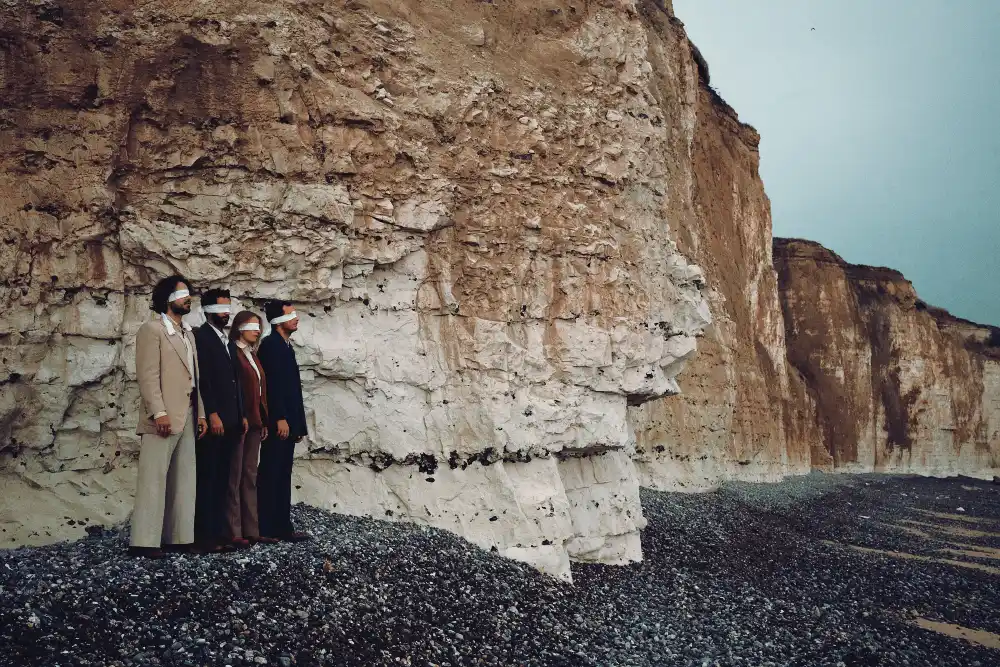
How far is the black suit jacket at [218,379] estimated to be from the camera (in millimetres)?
7840

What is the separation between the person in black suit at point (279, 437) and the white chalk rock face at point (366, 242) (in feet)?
4.95

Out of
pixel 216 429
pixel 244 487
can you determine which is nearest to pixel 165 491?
pixel 216 429

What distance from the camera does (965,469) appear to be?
198 feet

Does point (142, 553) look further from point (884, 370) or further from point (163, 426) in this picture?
point (884, 370)

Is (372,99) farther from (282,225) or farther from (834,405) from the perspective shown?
(834,405)

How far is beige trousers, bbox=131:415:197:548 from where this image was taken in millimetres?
7148

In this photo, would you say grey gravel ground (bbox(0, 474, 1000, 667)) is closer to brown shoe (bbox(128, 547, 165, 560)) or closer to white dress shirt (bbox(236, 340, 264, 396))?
brown shoe (bbox(128, 547, 165, 560))

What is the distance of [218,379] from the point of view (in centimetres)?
791

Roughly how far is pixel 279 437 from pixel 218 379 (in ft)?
3.28

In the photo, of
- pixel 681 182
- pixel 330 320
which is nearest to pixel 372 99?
pixel 330 320

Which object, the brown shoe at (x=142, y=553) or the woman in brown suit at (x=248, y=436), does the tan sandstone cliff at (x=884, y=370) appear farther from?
the brown shoe at (x=142, y=553)

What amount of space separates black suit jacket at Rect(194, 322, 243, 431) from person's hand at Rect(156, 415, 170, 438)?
1.73 ft

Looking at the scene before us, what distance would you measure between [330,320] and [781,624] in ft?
23.4

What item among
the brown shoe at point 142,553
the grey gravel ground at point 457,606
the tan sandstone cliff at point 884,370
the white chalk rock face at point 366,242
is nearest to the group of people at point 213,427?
the brown shoe at point 142,553
